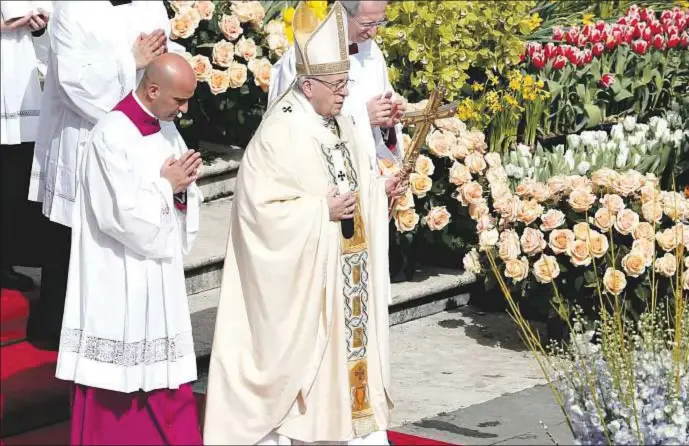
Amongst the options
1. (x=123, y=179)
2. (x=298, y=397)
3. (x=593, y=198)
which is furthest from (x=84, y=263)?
(x=593, y=198)

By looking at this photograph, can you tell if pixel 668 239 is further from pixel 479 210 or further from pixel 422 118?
pixel 422 118

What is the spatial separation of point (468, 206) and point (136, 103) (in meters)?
2.97

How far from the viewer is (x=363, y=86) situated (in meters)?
8.27

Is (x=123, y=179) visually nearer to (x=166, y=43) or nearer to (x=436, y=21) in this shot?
(x=166, y=43)

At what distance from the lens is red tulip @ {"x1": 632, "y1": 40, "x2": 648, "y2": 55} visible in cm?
1108

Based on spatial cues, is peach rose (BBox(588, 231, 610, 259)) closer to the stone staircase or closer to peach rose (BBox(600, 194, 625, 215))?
peach rose (BBox(600, 194, 625, 215))

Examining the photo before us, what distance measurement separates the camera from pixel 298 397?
6812 mm

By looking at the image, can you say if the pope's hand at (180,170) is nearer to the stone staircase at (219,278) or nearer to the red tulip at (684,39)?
the stone staircase at (219,278)

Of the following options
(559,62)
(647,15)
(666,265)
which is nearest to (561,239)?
(666,265)

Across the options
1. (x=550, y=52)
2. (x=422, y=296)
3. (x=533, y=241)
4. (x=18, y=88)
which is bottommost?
(x=422, y=296)

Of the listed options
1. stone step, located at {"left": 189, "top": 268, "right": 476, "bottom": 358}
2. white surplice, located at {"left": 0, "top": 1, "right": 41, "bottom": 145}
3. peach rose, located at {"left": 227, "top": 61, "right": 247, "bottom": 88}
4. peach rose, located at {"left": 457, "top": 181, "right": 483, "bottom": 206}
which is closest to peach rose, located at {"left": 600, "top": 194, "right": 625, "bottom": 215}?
peach rose, located at {"left": 457, "top": 181, "right": 483, "bottom": 206}

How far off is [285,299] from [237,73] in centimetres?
339

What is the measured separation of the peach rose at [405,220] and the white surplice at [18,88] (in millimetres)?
2047

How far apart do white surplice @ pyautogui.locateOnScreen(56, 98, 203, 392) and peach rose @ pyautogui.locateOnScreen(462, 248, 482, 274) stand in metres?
2.51
